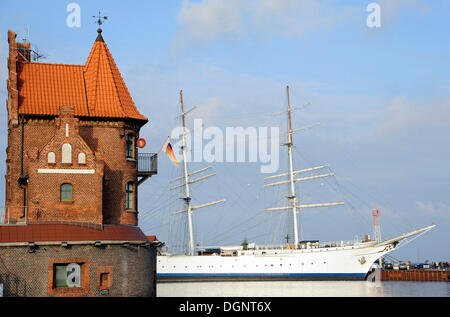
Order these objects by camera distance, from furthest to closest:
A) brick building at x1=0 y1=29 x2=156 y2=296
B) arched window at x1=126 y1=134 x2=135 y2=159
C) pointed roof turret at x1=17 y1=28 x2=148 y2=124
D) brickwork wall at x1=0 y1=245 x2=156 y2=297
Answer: arched window at x1=126 y1=134 x2=135 y2=159 → pointed roof turret at x1=17 y1=28 x2=148 y2=124 → brick building at x1=0 y1=29 x2=156 y2=296 → brickwork wall at x1=0 y1=245 x2=156 y2=297

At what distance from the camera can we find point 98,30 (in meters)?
45.4

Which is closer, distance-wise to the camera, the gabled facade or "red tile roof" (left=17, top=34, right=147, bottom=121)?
the gabled facade

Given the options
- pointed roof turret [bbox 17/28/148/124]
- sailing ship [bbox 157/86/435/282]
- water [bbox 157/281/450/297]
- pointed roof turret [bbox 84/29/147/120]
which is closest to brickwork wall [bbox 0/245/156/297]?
pointed roof turret [bbox 17/28/148/124]

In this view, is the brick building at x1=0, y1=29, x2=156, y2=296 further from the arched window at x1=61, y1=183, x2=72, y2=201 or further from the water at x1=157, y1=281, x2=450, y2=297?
the water at x1=157, y1=281, x2=450, y2=297

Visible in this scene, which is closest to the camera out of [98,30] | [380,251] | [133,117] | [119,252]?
[119,252]

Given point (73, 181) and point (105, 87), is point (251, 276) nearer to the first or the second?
point (105, 87)

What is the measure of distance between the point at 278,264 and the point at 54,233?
66.5 m

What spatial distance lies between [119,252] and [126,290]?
2.21 meters

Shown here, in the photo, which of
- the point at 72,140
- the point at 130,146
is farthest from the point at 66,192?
the point at 130,146

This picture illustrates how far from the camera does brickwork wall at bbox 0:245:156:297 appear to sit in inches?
1357

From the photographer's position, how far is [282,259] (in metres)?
99.1

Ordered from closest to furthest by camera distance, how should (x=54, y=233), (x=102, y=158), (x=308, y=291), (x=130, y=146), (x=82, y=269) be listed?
(x=82, y=269) → (x=54, y=233) → (x=102, y=158) → (x=130, y=146) → (x=308, y=291)
